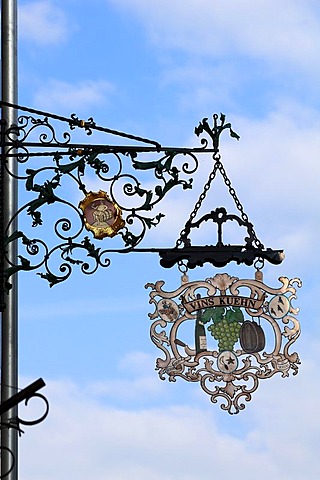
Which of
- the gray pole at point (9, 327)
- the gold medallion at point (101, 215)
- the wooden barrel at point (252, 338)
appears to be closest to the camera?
the gold medallion at point (101, 215)

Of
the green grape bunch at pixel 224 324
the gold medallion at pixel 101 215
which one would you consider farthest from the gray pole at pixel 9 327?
the green grape bunch at pixel 224 324

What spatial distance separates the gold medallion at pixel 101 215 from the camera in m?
9.80

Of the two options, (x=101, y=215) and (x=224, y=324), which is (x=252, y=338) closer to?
(x=224, y=324)

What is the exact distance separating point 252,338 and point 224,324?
0.22 meters

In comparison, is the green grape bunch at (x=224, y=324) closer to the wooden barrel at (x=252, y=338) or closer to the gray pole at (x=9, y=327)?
the wooden barrel at (x=252, y=338)

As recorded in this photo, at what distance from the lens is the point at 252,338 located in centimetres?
995

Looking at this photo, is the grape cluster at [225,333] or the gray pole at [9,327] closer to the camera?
the grape cluster at [225,333]

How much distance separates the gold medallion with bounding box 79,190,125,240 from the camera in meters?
9.80

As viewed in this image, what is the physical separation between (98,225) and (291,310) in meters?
1.47

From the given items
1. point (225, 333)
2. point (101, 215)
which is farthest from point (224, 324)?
point (101, 215)

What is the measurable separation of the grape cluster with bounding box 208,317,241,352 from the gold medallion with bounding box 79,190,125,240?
3.17 feet

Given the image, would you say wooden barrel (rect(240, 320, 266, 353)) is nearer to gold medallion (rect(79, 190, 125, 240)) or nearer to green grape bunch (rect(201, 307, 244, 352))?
green grape bunch (rect(201, 307, 244, 352))

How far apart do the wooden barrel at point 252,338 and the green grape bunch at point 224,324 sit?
4cm

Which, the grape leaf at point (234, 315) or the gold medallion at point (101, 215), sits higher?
the gold medallion at point (101, 215)
